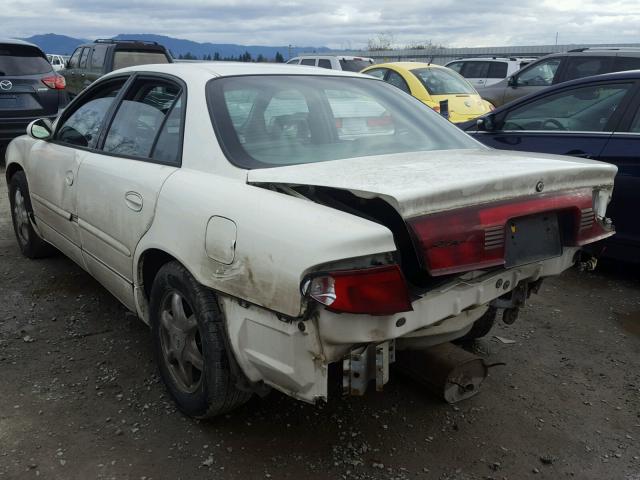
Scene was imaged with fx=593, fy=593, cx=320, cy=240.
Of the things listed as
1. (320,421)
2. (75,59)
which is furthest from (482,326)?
(75,59)

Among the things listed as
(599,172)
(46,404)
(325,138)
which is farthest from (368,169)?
(46,404)

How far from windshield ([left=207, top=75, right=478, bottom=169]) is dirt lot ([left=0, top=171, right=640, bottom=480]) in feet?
4.00

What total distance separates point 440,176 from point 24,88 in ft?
27.0

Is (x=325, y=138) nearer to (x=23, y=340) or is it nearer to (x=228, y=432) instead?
(x=228, y=432)

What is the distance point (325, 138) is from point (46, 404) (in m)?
1.87

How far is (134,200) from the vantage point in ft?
9.46

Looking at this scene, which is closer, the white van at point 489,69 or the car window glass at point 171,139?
the car window glass at point 171,139

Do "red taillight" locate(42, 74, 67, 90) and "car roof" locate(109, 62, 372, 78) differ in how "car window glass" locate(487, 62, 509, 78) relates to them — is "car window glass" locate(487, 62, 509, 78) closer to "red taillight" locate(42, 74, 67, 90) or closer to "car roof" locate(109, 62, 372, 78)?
"red taillight" locate(42, 74, 67, 90)

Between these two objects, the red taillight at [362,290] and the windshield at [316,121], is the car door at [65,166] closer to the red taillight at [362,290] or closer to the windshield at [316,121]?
the windshield at [316,121]

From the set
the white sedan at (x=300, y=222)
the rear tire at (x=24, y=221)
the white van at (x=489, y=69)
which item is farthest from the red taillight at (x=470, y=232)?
the white van at (x=489, y=69)

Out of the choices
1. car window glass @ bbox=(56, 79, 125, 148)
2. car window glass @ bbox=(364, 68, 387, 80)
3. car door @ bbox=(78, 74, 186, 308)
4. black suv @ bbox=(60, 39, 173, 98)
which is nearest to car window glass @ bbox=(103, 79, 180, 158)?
car door @ bbox=(78, 74, 186, 308)

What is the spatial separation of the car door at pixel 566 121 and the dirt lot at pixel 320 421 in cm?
163

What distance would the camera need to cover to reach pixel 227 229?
89.0 inches

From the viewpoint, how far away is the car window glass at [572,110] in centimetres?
467
